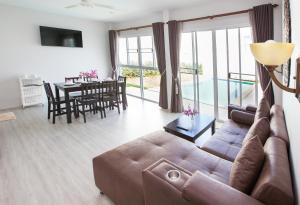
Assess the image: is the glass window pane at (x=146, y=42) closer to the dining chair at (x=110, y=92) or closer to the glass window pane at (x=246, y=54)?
the dining chair at (x=110, y=92)

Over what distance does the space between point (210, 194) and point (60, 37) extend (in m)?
6.41

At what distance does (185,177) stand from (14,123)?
4602 mm

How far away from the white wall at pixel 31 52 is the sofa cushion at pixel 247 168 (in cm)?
615

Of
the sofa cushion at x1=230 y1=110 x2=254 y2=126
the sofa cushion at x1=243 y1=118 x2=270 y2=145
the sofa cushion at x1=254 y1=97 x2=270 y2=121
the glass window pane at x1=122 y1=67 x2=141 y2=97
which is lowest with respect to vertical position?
the sofa cushion at x1=230 y1=110 x2=254 y2=126

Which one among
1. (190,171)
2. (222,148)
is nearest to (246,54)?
(222,148)

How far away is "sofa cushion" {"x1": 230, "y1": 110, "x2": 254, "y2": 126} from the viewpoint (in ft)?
9.84

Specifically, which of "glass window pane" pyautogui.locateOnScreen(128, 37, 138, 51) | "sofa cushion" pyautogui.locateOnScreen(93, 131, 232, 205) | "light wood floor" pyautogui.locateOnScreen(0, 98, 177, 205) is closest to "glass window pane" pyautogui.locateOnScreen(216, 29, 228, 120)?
"light wood floor" pyautogui.locateOnScreen(0, 98, 177, 205)

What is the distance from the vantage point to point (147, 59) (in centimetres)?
665

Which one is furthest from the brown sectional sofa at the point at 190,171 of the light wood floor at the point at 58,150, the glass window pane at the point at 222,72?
the glass window pane at the point at 222,72

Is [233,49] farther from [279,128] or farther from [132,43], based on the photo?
[132,43]

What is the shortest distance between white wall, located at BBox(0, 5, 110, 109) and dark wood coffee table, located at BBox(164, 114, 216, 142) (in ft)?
15.1

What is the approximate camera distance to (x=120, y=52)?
7594 mm

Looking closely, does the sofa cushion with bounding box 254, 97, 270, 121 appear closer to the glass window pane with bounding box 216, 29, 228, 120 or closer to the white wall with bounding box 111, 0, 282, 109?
the white wall with bounding box 111, 0, 282, 109

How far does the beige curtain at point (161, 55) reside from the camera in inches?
211
